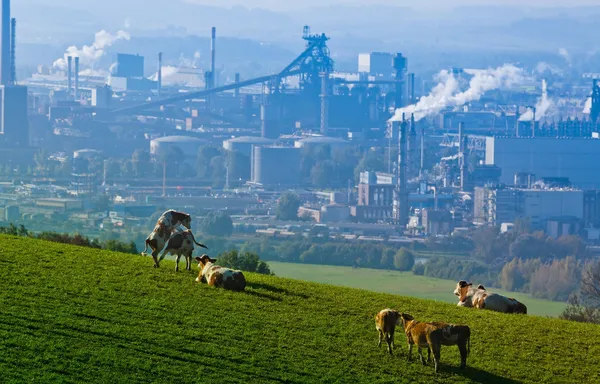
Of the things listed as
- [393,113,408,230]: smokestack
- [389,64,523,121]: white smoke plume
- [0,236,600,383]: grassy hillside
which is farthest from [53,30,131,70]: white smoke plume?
[0,236,600,383]: grassy hillside

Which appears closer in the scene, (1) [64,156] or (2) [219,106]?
(1) [64,156]

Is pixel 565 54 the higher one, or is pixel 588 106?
pixel 565 54

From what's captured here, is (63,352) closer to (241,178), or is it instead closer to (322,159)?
(241,178)

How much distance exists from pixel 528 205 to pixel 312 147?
19.8 meters

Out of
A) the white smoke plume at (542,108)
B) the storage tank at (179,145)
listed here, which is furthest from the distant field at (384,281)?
the white smoke plume at (542,108)

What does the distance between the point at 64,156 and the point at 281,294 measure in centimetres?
6197

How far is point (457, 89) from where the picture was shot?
97625mm

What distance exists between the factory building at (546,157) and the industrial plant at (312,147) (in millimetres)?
76

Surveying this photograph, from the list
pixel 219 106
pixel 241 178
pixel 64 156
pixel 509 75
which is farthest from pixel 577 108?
pixel 64 156

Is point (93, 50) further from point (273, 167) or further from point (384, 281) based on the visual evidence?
point (384, 281)

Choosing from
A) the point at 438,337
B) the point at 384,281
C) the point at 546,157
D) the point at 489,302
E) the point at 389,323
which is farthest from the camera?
the point at 546,157

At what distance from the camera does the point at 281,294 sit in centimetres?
688

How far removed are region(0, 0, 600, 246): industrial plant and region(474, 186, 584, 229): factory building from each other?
0.30ft

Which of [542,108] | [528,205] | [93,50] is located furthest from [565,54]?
[528,205]
